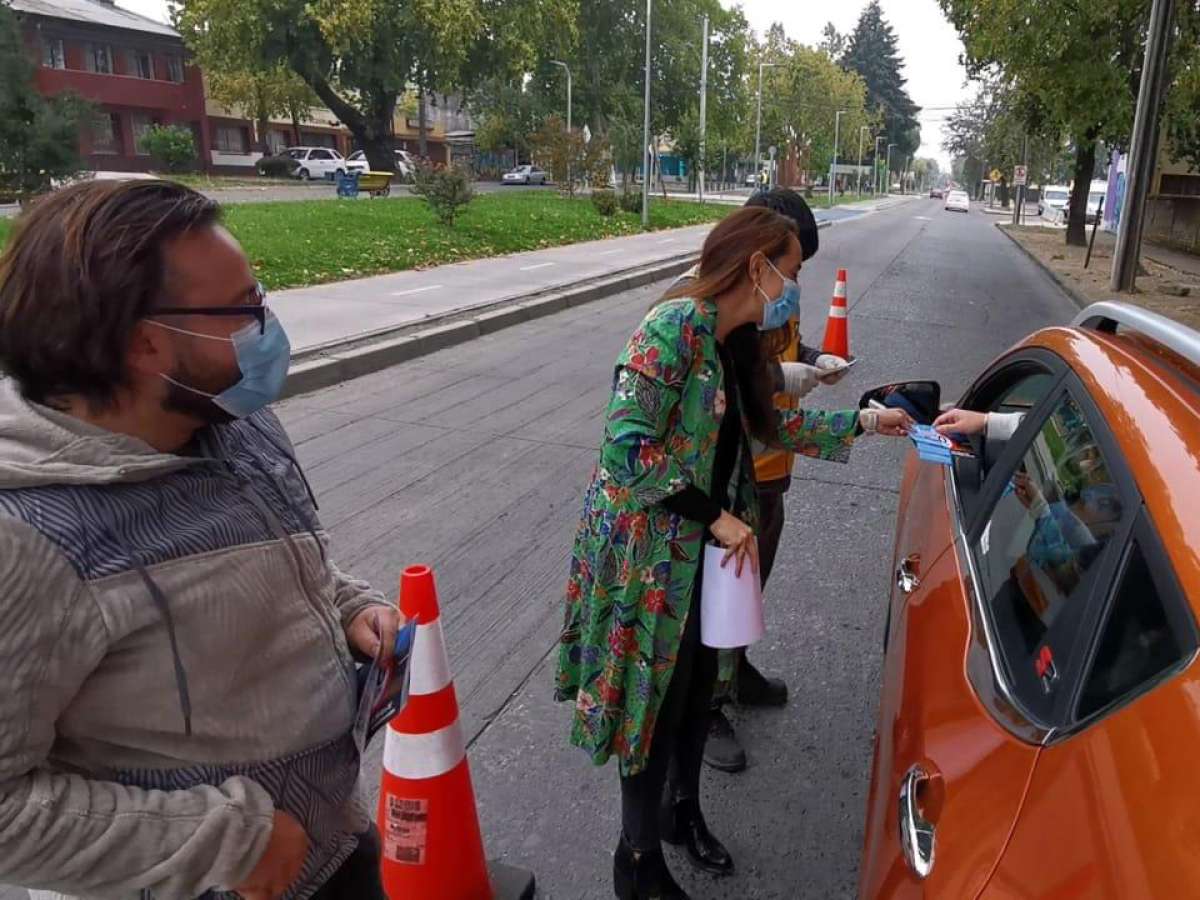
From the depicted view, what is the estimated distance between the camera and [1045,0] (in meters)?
14.9

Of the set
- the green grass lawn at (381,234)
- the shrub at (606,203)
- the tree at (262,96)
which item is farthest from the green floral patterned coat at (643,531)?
the tree at (262,96)

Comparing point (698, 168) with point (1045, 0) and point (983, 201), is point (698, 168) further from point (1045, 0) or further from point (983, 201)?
point (983, 201)

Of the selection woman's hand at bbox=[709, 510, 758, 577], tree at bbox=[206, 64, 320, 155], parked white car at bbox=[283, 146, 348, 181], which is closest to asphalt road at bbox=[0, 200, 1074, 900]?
woman's hand at bbox=[709, 510, 758, 577]

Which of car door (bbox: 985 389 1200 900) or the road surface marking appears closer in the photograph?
car door (bbox: 985 389 1200 900)

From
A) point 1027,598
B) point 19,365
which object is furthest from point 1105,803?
point 19,365

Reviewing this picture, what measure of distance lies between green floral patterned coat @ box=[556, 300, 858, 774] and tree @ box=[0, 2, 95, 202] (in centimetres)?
1594

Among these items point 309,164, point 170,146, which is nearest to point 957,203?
point 309,164

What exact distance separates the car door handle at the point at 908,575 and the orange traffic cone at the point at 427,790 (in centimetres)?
121

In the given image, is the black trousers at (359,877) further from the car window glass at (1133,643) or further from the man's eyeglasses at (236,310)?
the car window glass at (1133,643)

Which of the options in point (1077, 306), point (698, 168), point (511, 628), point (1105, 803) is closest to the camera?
point (1105, 803)

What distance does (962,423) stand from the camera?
2.70 metres

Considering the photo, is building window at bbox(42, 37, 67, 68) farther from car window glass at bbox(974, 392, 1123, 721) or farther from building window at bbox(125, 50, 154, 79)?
car window glass at bbox(974, 392, 1123, 721)

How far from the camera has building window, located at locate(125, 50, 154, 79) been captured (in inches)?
1772

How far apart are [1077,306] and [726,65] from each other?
3981cm
